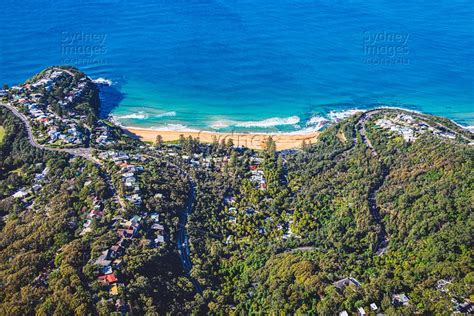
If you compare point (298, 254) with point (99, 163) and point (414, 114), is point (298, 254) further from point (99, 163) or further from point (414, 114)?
point (414, 114)

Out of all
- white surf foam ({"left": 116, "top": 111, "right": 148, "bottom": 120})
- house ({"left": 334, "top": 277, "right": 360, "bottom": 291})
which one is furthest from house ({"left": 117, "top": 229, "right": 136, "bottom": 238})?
white surf foam ({"left": 116, "top": 111, "right": 148, "bottom": 120})

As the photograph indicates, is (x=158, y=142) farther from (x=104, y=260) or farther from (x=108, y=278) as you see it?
(x=108, y=278)

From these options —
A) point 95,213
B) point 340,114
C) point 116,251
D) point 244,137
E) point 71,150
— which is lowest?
point 116,251

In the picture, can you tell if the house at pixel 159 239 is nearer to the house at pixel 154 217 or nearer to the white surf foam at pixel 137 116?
the house at pixel 154 217

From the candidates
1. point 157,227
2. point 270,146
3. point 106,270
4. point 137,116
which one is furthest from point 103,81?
point 106,270

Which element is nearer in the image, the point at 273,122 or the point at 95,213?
the point at 95,213

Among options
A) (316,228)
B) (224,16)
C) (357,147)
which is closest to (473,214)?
(316,228)

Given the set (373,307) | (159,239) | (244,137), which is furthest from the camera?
(244,137)
